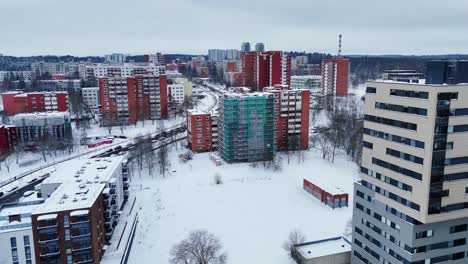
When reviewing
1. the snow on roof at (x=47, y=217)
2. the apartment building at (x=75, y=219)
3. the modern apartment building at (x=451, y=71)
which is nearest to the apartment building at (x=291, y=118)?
the apartment building at (x=75, y=219)

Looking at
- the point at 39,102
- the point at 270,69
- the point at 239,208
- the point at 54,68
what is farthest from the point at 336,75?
the point at 54,68

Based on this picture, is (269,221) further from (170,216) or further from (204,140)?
(204,140)

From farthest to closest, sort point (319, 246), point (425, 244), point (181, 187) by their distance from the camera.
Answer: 1. point (181, 187)
2. point (319, 246)
3. point (425, 244)

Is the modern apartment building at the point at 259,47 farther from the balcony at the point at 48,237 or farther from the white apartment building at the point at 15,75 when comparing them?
the balcony at the point at 48,237

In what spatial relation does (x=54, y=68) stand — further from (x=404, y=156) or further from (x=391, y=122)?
(x=404, y=156)

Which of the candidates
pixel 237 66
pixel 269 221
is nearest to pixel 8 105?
pixel 269 221
